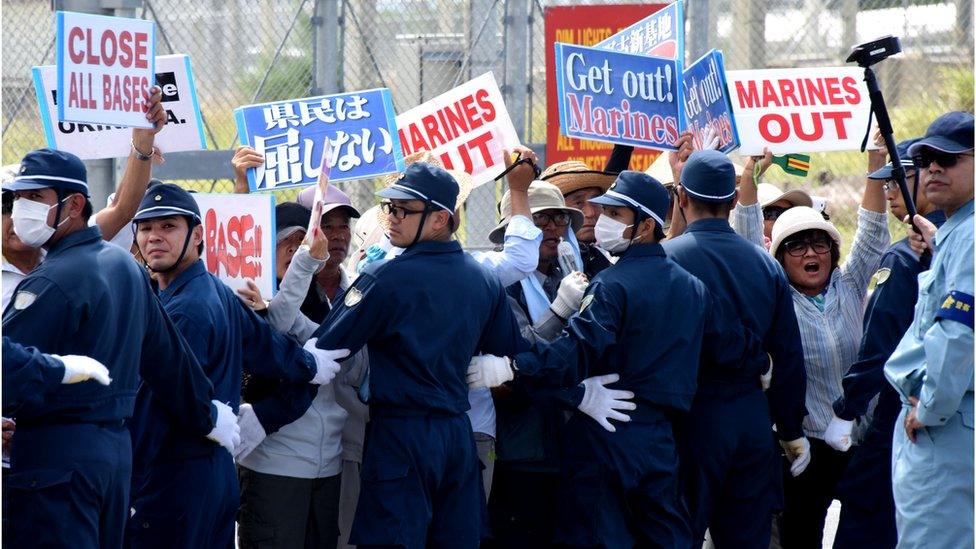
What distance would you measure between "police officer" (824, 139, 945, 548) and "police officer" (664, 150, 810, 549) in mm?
297

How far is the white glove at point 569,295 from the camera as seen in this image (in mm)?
5359

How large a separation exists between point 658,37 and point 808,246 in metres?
1.45

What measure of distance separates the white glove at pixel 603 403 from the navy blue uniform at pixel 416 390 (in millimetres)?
486

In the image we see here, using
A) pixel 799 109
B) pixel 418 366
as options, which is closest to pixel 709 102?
pixel 799 109

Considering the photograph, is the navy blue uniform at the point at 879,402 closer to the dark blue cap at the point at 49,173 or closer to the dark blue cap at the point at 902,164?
the dark blue cap at the point at 902,164

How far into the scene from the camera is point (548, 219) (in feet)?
19.1

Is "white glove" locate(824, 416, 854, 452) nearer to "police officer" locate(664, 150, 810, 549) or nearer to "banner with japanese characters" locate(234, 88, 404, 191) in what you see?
"police officer" locate(664, 150, 810, 549)

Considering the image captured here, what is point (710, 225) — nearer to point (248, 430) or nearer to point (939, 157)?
point (939, 157)

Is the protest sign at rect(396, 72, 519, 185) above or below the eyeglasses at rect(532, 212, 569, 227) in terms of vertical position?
above

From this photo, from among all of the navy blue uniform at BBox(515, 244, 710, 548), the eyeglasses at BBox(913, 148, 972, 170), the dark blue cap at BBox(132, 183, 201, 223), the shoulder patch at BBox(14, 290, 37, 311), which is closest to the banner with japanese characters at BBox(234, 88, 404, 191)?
the dark blue cap at BBox(132, 183, 201, 223)

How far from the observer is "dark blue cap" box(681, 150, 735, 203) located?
215 inches

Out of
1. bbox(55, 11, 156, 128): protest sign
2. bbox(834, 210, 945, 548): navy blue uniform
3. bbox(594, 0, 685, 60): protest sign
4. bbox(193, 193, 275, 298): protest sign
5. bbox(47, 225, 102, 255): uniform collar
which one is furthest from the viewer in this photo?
bbox(594, 0, 685, 60): protest sign

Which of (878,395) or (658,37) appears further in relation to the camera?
(658,37)

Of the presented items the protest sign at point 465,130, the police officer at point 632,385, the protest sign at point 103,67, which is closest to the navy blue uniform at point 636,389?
the police officer at point 632,385
